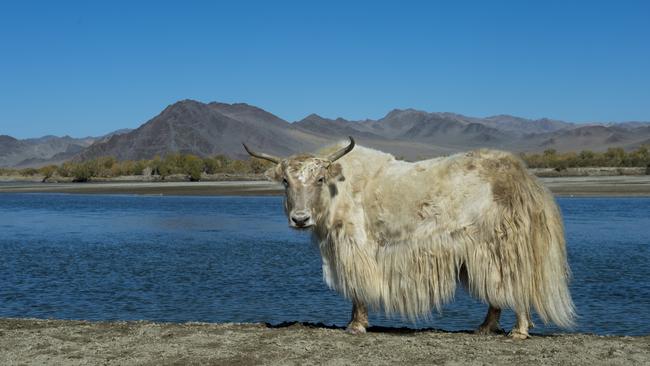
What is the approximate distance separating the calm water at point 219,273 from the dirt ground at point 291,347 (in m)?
1.40

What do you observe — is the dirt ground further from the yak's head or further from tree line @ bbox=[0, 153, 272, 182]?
tree line @ bbox=[0, 153, 272, 182]

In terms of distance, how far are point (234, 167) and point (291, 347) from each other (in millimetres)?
66723

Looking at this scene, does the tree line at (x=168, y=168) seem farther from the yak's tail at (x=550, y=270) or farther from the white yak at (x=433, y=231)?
the yak's tail at (x=550, y=270)

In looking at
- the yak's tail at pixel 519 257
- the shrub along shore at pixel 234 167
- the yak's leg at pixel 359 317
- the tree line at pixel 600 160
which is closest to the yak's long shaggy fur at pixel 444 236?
the yak's tail at pixel 519 257

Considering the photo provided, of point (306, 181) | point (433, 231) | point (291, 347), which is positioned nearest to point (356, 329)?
point (291, 347)

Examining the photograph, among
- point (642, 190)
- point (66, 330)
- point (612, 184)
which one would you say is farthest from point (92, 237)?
point (612, 184)

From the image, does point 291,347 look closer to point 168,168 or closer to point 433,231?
point 433,231

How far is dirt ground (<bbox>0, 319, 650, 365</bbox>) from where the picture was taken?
18.9 feet

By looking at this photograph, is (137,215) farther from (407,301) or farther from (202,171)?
(202,171)

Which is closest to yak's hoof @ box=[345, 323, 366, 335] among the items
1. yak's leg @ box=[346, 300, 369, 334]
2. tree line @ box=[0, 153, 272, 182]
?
yak's leg @ box=[346, 300, 369, 334]

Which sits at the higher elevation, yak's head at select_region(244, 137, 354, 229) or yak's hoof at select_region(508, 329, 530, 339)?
yak's head at select_region(244, 137, 354, 229)

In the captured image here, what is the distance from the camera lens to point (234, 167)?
7231cm

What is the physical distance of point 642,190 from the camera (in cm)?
3581

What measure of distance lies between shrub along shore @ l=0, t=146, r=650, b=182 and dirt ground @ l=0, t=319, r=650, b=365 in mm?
46166
